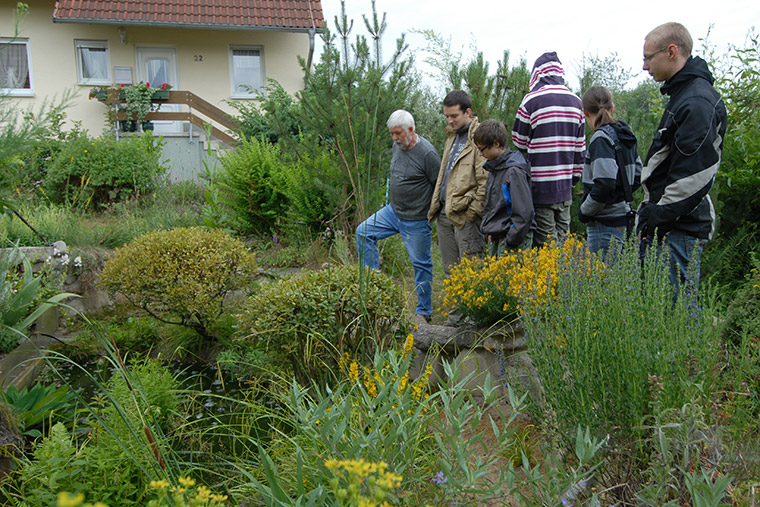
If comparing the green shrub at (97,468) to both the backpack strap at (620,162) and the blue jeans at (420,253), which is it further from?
the backpack strap at (620,162)

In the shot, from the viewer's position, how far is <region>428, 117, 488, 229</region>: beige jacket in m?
Answer: 4.29

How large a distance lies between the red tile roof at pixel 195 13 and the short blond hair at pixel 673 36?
38.8ft

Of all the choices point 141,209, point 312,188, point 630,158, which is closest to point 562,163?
point 630,158

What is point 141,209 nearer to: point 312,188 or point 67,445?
point 312,188

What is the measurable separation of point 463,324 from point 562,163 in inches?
53.9

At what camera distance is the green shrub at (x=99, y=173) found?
8.78m

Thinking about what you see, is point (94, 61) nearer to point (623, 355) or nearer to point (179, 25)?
point (179, 25)

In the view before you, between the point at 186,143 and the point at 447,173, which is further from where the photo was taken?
the point at 186,143

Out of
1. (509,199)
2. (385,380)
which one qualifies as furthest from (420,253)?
(385,380)

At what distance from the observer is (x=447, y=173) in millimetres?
4531

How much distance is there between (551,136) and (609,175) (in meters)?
0.52

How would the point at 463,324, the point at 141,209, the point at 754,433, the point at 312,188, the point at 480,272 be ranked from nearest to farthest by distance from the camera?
the point at 754,433
the point at 480,272
the point at 463,324
the point at 312,188
the point at 141,209

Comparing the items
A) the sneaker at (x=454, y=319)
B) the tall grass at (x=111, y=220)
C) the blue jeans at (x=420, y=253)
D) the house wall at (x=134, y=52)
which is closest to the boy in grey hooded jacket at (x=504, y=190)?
the sneaker at (x=454, y=319)

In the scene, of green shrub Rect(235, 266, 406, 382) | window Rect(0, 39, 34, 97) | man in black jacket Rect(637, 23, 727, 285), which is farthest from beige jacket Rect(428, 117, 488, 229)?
window Rect(0, 39, 34, 97)
